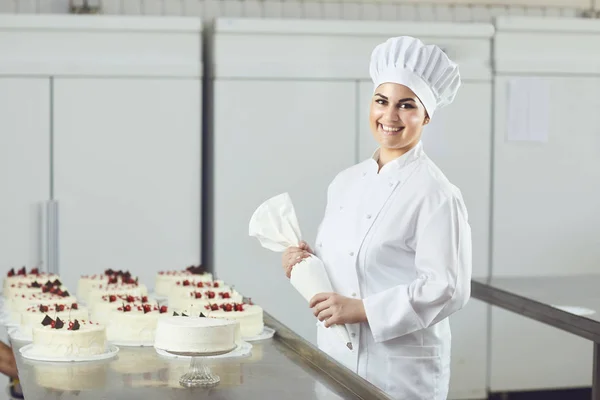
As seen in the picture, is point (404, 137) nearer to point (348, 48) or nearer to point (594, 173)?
point (348, 48)

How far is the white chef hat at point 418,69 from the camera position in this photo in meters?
2.51

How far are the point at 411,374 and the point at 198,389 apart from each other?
65 cm

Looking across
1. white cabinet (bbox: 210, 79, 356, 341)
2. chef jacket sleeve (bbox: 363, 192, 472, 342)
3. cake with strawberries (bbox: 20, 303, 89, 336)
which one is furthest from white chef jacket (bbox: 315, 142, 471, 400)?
white cabinet (bbox: 210, 79, 356, 341)

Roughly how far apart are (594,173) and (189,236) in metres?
1.94

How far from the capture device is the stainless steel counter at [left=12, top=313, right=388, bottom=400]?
6.61ft

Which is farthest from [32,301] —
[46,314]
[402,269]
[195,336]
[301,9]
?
[301,9]

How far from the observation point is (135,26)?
4.21m

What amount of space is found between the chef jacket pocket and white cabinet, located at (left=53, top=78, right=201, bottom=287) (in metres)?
2.00

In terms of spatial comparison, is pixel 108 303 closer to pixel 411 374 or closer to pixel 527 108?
pixel 411 374

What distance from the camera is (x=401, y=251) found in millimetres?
2488

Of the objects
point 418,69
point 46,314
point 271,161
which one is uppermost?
point 418,69

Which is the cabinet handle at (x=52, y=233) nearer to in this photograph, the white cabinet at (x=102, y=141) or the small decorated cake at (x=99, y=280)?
the white cabinet at (x=102, y=141)

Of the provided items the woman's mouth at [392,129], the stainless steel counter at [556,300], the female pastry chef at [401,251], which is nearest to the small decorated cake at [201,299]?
the female pastry chef at [401,251]

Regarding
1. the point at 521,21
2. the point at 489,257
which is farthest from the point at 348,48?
the point at 489,257
